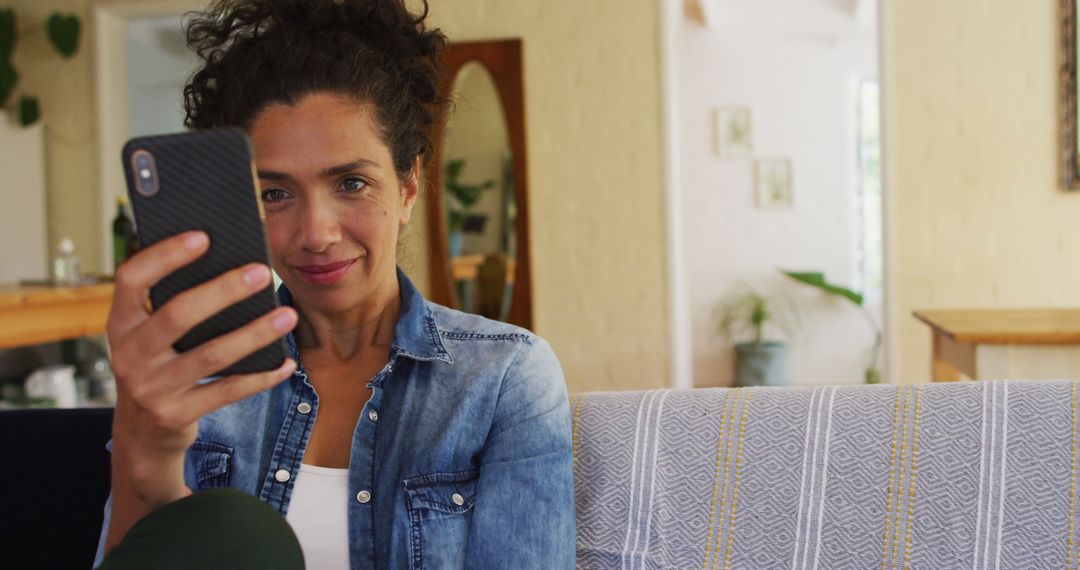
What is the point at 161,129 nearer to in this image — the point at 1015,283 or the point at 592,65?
the point at 592,65

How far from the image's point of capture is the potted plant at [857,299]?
6105 mm

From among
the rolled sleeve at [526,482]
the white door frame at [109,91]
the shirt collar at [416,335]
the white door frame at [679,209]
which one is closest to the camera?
the rolled sleeve at [526,482]

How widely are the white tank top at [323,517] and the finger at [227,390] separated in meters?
0.38

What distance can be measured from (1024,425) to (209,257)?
87 cm

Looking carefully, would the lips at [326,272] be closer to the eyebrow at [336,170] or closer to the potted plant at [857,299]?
the eyebrow at [336,170]

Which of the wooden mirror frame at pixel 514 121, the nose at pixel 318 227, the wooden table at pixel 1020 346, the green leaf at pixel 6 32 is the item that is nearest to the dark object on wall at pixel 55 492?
the nose at pixel 318 227

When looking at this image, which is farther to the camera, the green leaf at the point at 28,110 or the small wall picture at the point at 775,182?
the small wall picture at the point at 775,182

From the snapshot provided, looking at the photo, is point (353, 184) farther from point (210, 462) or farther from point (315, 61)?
point (210, 462)

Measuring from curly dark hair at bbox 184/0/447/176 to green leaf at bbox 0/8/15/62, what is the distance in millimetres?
4141

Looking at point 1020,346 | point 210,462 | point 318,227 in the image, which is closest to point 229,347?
point 318,227

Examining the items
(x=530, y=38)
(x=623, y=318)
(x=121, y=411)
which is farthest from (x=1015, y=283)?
(x=121, y=411)

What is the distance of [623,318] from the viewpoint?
4.55 metres

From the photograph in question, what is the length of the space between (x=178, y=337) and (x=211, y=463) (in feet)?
1.47

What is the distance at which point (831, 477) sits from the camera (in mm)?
1112
